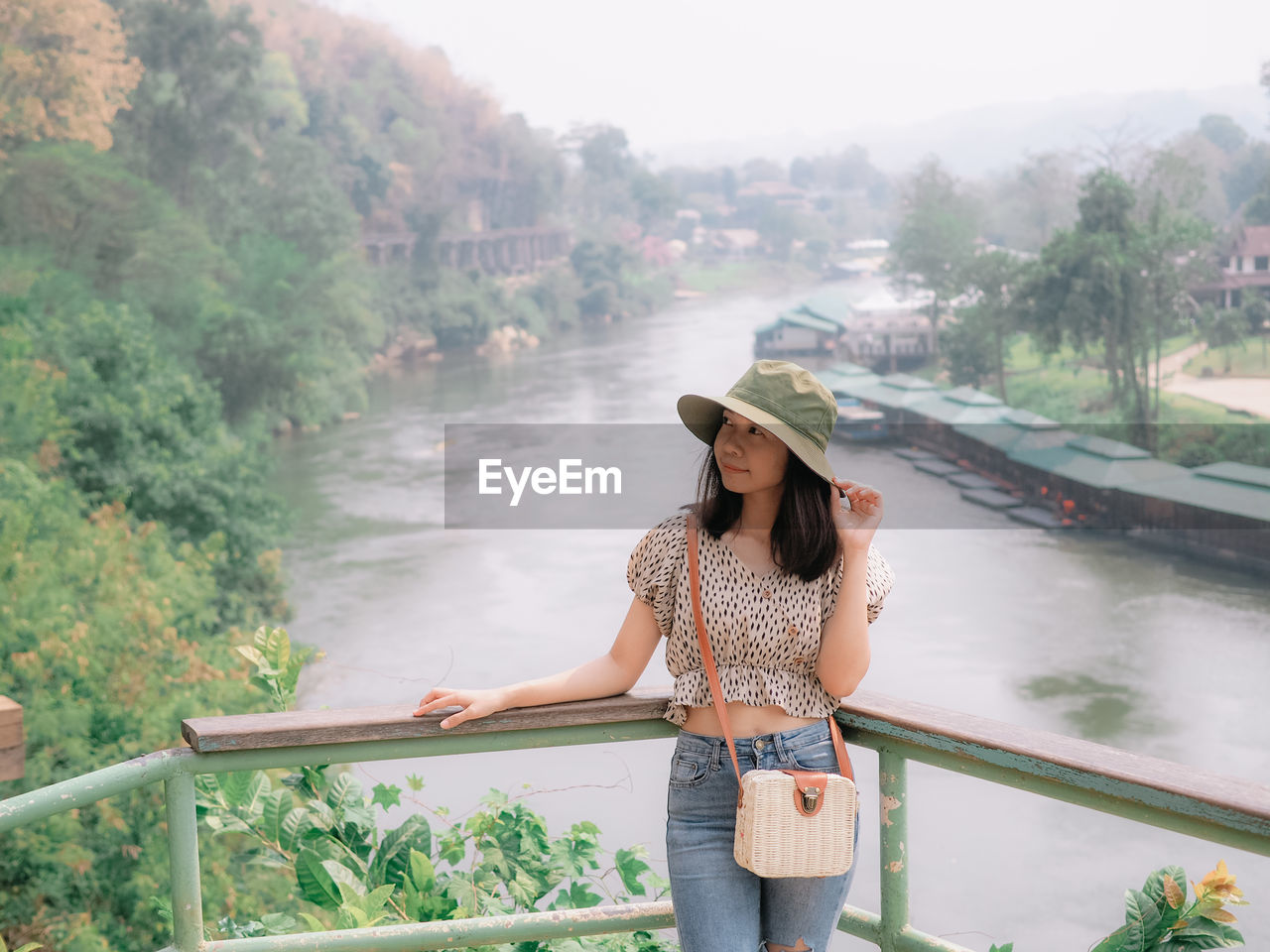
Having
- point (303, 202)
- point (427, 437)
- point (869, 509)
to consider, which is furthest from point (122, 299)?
point (869, 509)

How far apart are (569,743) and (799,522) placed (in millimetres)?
279

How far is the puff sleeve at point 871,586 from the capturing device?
111 cm

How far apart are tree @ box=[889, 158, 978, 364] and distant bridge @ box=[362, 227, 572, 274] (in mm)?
6480

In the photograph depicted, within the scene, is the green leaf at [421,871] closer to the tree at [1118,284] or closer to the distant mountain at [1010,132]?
the tree at [1118,284]

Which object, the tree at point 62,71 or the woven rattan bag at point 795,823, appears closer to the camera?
the woven rattan bag at point 795,823

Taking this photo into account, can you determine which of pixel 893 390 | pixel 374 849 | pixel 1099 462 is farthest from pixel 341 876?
pixel 893 390

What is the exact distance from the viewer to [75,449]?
12750mm

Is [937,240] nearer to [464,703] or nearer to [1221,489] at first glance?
[1221,489]

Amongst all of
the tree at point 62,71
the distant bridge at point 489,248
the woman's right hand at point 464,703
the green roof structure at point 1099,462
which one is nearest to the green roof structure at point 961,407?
the green roof structure at point 1099,462

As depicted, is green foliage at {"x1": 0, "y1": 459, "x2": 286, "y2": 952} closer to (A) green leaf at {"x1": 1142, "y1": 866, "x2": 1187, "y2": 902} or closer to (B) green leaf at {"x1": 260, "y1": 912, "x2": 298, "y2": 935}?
(B) green leaf at {"x1": 260, "y1": 912, "x2": 298, "y2": 935}

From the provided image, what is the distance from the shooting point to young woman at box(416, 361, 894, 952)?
1.08 metres

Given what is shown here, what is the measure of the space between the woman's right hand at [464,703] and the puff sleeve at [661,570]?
0.16 meters

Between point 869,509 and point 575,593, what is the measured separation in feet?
63.3

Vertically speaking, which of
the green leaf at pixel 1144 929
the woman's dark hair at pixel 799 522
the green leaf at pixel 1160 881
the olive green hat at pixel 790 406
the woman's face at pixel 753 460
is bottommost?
the green leaf at pixel 1144 929
